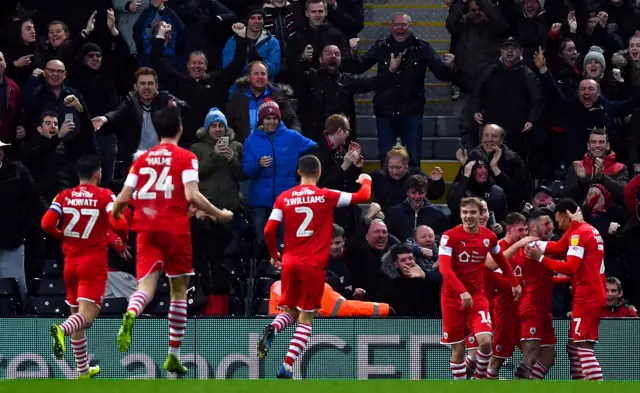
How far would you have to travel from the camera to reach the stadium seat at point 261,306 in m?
17.0

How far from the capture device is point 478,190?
18.0 meters

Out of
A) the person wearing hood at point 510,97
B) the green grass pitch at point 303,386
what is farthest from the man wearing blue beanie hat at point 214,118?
the green grass pitch at point 303,386

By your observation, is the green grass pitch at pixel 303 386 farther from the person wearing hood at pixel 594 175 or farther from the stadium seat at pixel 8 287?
the person wearing hood at pixel 594 175

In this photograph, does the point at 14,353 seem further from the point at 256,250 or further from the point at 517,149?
the point at 517,149

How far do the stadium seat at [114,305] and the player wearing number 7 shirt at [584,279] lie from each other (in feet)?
14.7

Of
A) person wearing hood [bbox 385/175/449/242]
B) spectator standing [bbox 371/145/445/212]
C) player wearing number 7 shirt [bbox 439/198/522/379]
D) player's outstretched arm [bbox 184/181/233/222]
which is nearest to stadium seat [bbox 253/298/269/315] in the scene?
person wearing hood [bbox 385/175/449/242]

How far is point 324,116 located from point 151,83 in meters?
2.18

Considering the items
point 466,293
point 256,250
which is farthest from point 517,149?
point 466,293

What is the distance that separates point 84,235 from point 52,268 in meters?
3.44

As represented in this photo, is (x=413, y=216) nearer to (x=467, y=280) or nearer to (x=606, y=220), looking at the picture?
(x=606, y=220)

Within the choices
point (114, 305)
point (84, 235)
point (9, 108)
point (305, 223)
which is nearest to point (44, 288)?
point (114, 305)

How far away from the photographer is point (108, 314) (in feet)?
56.3

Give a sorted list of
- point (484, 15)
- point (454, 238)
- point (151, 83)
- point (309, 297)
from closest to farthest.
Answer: point (309, 297), point (454, 238), point (151, 83), point (484, 15)

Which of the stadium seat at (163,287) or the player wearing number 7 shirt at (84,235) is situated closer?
the player wearing number 7 shirt at (84,235)
